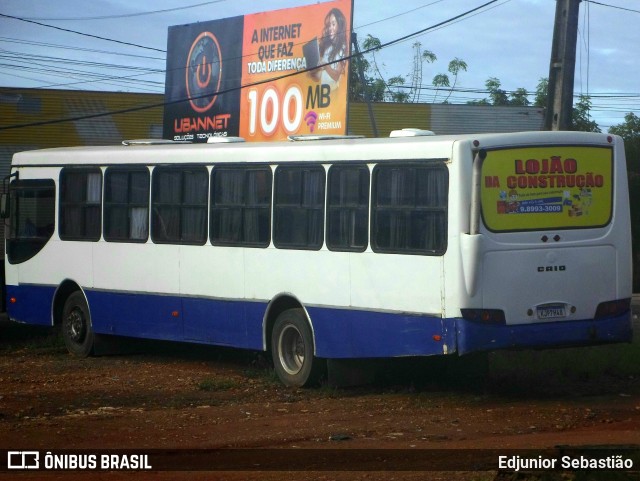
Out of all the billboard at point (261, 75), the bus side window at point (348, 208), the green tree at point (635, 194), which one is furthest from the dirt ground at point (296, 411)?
the green tree at point (635, 194)

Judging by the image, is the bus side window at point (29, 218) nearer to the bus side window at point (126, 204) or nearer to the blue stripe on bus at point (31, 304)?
the blue stripe on bus at point (31, 304)

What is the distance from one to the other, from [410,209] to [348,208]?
3.07 ft

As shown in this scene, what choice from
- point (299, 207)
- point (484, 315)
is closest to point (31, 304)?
point (299, 207)

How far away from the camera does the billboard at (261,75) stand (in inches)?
1118

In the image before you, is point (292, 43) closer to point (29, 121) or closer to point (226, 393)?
point (29, 121)

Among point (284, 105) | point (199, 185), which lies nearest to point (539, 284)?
point (199, 185)

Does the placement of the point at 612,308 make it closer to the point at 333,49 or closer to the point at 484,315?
the point at 484,315

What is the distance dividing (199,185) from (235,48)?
1767 centimetres

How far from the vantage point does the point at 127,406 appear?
11984mm

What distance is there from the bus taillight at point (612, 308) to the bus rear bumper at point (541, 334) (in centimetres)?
4

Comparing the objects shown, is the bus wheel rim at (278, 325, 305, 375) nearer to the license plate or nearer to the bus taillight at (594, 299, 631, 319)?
the license plate

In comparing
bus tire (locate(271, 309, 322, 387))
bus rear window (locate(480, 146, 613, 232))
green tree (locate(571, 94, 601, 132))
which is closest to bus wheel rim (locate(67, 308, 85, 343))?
bus tire (locate(271, 309, 322, 387))

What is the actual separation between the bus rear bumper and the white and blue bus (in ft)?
0.05

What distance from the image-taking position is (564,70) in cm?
1702
